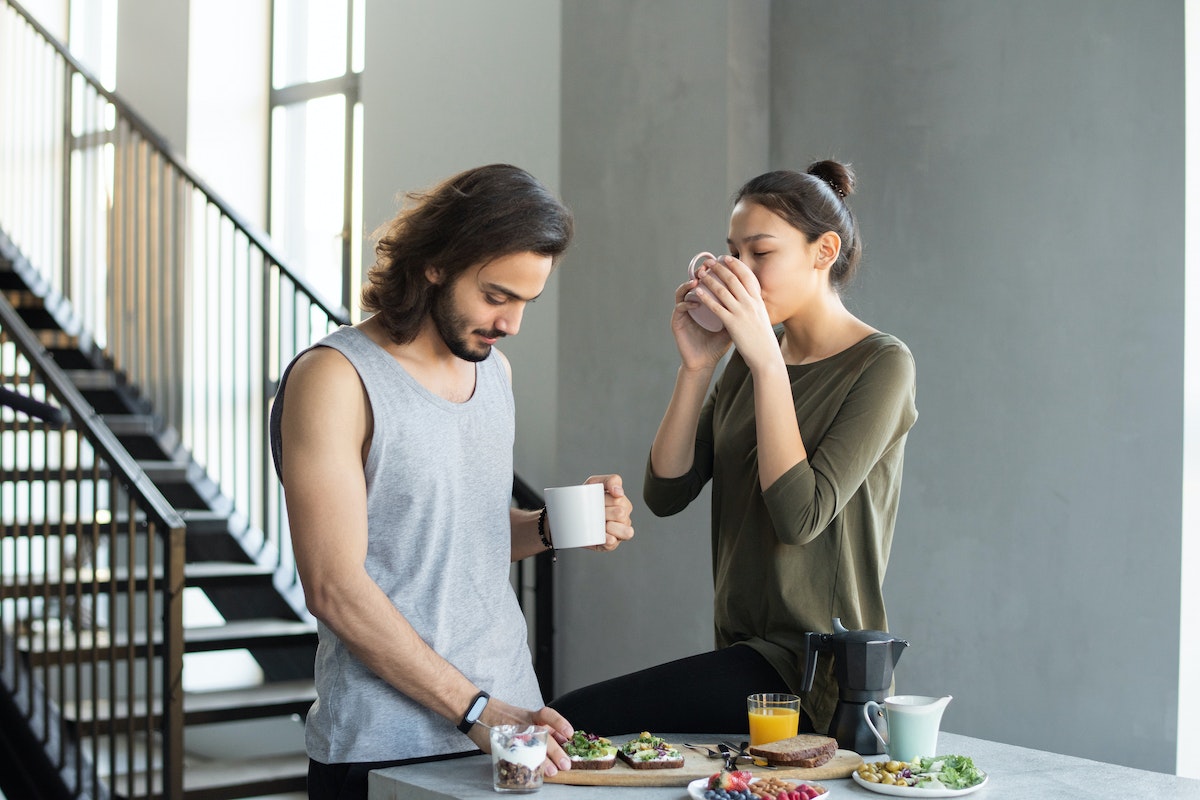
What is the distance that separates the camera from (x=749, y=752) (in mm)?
1509

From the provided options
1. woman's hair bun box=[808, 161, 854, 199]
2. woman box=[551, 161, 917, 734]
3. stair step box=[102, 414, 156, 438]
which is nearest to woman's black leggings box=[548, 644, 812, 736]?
woman box=[551, 161, 917, 734]

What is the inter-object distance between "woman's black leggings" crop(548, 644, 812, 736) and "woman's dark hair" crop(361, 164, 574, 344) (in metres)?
0.61

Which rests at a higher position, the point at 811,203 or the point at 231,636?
the point at 811,203

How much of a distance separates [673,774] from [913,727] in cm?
31

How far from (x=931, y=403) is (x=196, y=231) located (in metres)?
4.41

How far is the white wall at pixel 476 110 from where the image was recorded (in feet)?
13.1

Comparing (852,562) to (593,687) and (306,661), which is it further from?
(306,661)

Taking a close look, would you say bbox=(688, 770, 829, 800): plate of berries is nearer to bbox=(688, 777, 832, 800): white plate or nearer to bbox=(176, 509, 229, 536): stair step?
bbox=(688, 777, 832, 800): white plate

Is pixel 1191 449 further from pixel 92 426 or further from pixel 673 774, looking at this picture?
pixel 92 426

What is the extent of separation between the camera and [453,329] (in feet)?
5.41


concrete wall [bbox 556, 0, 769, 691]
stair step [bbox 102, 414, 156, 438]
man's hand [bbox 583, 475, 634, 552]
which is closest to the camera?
man's hand [bbox 583, 475, 634, 552]

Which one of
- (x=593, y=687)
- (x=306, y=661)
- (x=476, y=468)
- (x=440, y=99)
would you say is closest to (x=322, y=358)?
(x=476, y=468)

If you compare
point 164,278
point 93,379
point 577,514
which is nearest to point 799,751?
point 577,514

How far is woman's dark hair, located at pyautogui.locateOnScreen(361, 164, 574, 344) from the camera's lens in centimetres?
161
